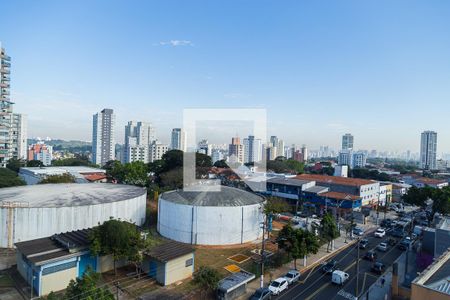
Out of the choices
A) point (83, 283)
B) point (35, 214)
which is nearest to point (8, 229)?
point (35, 214)

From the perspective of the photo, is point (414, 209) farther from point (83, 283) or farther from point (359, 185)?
point (83, 283)

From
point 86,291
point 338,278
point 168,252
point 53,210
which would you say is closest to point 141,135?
point 53,210

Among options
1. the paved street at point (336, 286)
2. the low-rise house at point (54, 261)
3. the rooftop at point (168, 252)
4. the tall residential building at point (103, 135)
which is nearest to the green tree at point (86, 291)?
the low-rise house at point (54, 261)

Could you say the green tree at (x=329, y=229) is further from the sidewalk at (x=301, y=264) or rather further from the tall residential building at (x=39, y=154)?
the tall residential building at (x=39, y=154)

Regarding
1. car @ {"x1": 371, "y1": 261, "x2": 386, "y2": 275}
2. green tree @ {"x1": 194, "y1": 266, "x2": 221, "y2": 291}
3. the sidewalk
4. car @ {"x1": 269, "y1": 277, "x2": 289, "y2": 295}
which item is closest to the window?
green tree @ {"x1": 194, "y1": 266, "x2": 221, "y2": 291}

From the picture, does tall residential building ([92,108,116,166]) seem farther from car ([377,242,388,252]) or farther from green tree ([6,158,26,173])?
car ([377,242,388,252])
